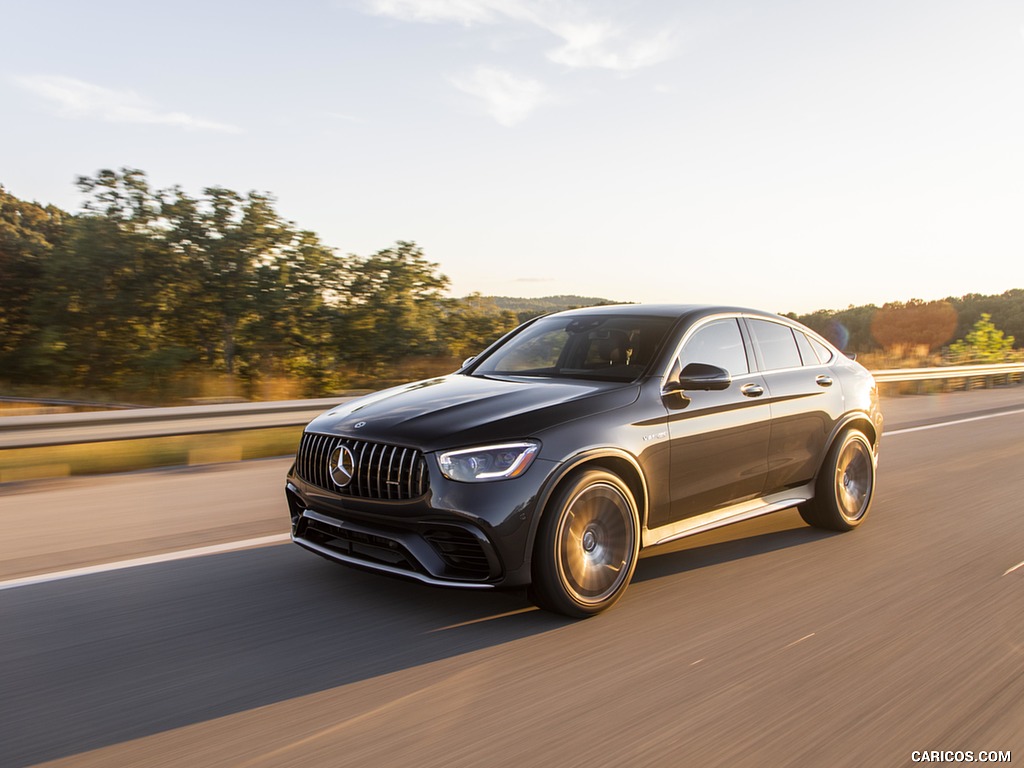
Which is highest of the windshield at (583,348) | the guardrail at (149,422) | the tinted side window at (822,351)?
the windshield at (583,348)

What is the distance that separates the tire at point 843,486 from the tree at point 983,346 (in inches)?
894

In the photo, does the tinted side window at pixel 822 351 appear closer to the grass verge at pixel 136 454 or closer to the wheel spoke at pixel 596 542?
the wheel spoke at pixel 596 542

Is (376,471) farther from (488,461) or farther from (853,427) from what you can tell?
(853,427)

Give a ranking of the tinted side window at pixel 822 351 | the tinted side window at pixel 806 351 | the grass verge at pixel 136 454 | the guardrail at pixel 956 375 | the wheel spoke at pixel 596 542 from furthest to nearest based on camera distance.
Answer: the guardrail at pixel 956 375, the grass verge at pixel 136 454, the tinted side window at pixel 822 351, the tinted side window at pixel 806 351, the wheel spoke at pixel 596 542

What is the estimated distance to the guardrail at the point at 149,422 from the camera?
25.2 ft

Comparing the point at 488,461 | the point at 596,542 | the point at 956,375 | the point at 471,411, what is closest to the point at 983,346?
the point at 956,375

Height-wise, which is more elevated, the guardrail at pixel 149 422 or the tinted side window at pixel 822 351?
the tinted side window at pixel 822 351

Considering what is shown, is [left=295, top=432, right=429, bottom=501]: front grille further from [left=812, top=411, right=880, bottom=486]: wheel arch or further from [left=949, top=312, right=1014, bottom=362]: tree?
[left=949, top=312, right=1014, bottom=362]: tree

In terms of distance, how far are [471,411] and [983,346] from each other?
2764 cm

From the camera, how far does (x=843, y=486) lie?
6.16m

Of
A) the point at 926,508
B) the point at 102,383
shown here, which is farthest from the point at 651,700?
the point at 102,383

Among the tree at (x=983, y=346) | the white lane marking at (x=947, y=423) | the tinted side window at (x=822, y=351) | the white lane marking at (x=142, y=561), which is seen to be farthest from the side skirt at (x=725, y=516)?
the tree at (x=983, y=346)

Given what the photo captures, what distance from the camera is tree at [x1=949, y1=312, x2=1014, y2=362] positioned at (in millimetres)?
26969

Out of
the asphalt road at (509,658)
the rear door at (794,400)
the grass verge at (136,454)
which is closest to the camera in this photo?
the asphalt road at (509,658)
